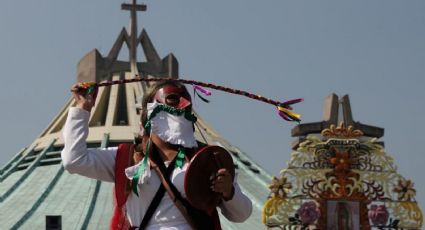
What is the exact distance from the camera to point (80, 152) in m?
6.16

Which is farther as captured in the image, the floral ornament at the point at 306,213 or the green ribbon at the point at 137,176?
the floral ornament at the point at 306,213

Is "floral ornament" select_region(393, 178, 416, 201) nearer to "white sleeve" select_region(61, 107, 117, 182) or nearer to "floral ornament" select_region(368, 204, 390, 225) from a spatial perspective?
"floral ornament" select_region(368, 204, 390, 225)

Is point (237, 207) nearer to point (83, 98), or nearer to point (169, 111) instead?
point (169, 111)

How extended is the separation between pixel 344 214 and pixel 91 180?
41.5 feet

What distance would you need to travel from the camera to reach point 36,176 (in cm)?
3316

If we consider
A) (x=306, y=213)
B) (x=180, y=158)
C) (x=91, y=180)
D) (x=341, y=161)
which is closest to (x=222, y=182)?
(x=180, y=158)

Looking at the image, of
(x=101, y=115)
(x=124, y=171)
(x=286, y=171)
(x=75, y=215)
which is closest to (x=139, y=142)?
(x=124, y=171)

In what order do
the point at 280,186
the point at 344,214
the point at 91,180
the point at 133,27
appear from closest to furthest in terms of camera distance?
the point at 280,186 < the point at 344,214 < the point at 91,180 < the point at 133,27

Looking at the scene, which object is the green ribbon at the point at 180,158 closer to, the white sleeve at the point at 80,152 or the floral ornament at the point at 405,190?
the white sleeve at the point at 80,152

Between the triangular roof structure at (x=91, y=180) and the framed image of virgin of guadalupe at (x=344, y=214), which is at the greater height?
the triangular roof structure at (x=91, y=180)

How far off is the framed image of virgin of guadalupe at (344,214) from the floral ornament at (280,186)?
3.26 feet

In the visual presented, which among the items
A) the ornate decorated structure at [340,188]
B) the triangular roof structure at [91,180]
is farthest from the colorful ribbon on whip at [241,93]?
the triangular roof structure at [91,180]

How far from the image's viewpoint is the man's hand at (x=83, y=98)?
6.26 metres

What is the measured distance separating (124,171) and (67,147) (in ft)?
1.21
